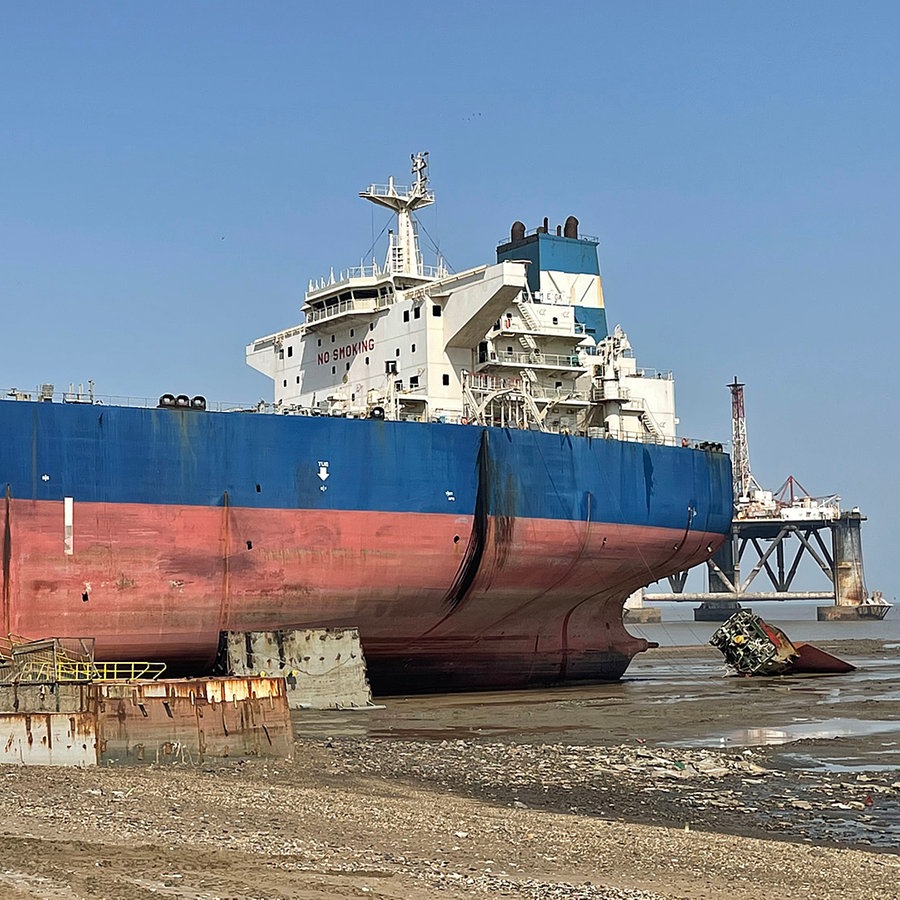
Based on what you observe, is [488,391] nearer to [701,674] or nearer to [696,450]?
[696,450]

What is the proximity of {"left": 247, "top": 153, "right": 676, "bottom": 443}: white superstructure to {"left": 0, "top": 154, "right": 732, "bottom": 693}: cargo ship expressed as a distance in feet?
0.18

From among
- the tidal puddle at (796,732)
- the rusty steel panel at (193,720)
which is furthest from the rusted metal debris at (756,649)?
the rusty steel panel at (193,720)

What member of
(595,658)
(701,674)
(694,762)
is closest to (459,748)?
(694,762)

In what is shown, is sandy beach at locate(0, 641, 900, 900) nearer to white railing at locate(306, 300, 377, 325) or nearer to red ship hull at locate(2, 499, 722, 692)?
red ship hull at locate(2, 499, 722, 692)

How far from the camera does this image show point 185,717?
1219 centimetres

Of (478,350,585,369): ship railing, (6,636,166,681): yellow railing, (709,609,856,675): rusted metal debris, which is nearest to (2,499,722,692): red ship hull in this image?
(6,636,166,681): yellow railing

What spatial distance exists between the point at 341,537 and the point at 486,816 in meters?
11.8

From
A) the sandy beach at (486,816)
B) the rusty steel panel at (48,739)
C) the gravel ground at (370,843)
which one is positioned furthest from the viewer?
the rusty steel panel at (48,739)

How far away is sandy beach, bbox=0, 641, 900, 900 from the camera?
22.4ft

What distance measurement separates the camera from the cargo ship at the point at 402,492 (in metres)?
19.3

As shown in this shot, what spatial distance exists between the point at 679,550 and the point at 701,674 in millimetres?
4565

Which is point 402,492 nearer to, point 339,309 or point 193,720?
point 339,309

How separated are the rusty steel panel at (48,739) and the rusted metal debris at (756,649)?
17652 millimetres

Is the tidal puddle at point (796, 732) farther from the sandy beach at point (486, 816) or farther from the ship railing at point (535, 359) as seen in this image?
the ship railing at point (535, 359)
